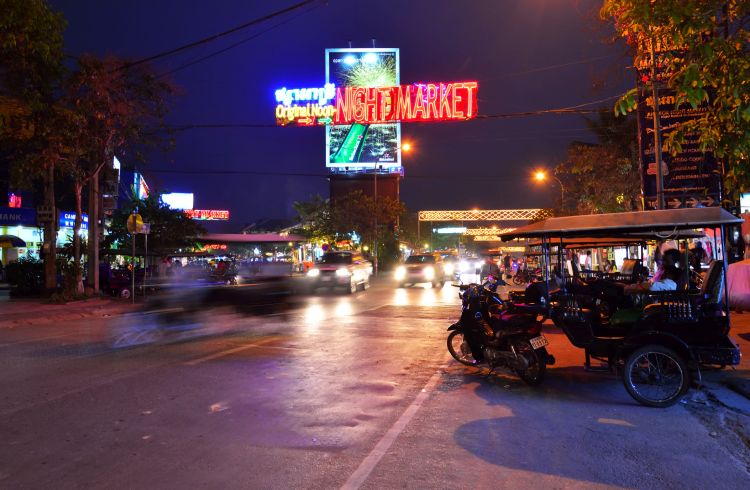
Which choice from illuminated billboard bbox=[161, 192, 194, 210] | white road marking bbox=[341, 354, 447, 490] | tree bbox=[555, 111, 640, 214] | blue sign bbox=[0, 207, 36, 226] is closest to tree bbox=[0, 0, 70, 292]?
white road marking bbox=[341, 354, 447, 490]

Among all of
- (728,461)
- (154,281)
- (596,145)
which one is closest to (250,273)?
(154,281)

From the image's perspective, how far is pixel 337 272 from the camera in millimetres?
23938

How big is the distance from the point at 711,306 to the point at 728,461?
2.41 meters

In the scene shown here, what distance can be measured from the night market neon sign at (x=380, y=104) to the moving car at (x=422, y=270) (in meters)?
9.90

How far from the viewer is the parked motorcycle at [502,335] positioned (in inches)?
290

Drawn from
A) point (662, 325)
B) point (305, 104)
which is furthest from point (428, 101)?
point (662, 325)

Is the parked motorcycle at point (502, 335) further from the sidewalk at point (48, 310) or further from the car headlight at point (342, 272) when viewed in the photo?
the car headlight at point (342, 272)

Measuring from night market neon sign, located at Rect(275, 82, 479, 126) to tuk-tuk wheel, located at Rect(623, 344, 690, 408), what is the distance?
97.7 feet

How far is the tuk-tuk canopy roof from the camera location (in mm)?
6562

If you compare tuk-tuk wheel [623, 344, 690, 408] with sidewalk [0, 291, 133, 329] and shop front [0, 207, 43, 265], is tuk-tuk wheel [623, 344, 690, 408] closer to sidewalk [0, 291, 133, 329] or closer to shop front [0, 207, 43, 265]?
sidewalk [0, 291, 133, 329]

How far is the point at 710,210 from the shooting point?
260 inches

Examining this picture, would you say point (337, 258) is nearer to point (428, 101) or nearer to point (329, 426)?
point (428, 101)

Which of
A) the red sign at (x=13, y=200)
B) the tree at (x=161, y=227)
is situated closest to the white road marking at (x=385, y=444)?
the tree at (x=161, y=227)

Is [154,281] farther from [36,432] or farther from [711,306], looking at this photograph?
[711,306]
